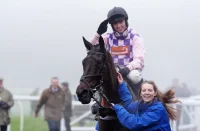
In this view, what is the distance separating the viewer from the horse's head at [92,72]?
496 centimetres

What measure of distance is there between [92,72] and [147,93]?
24.0 inches

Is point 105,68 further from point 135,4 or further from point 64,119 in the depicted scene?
point 135,4

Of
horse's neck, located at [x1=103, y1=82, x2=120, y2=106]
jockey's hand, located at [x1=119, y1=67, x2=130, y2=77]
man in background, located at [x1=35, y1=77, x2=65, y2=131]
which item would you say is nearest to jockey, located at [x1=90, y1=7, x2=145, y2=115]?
jockey's hand, located at [x1=119, y1=67, x2=130, y2=77]

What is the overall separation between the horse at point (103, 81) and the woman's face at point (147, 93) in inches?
20.0

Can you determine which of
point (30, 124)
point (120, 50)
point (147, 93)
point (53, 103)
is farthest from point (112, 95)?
point (30, 124)

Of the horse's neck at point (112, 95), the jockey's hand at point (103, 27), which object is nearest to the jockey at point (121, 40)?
the jockey's hand at point (103, 27)

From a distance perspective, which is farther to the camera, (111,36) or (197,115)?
(197,115)

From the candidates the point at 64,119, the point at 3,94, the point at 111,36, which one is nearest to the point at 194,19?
the point at 64,119

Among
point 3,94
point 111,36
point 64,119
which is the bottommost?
point 64,119

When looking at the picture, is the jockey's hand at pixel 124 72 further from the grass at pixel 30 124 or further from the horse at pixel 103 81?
the grass at pixel 30 124

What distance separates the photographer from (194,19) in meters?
18.8

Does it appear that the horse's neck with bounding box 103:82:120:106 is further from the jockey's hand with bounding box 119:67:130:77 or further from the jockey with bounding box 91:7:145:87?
the jockey with bounding box 91:7:145:87

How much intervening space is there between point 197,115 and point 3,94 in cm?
426

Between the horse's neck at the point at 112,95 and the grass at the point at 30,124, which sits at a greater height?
the horse's neck at the point at 112,95
